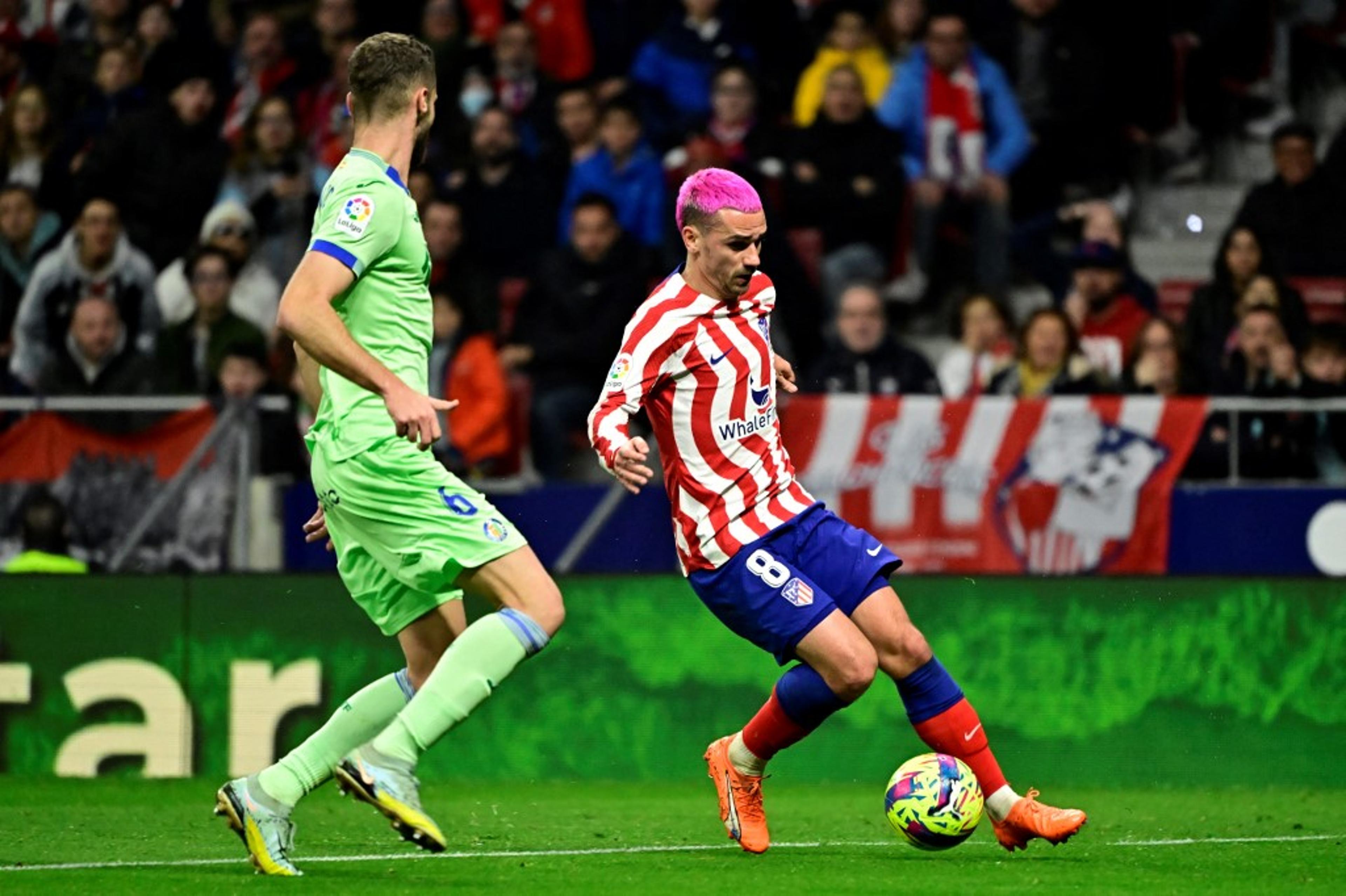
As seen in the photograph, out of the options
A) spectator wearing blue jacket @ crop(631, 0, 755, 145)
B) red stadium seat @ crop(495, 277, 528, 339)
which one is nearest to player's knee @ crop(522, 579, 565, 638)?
red stadium seat @ crop(495, 277, 528, 339)

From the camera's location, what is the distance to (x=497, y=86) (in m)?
15.2

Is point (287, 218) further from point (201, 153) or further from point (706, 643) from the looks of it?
point (706, 643)

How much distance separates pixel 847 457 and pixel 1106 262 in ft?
8.80

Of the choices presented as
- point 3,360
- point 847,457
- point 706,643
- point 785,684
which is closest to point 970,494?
point 847,457

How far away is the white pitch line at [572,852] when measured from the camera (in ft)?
21.9

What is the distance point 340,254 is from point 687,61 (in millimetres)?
8989

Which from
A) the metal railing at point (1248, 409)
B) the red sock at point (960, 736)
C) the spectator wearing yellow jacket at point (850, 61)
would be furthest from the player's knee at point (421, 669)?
the spectator wearing yellow jacket at point (850, 61)

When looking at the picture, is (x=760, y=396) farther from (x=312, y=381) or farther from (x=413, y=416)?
(x=413, y=416)

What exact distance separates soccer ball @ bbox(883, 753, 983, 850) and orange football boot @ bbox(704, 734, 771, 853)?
0.50 m

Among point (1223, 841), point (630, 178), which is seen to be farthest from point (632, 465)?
point (630, 178)

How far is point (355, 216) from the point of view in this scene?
20.1ft

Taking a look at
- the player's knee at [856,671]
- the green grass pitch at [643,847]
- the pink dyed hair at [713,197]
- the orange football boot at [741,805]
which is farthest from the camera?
the orange football boot at [741,805]

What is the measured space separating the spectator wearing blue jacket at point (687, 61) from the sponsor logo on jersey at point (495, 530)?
873cm

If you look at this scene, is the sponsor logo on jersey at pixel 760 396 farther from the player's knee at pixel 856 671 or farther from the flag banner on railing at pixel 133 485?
the flag banner on railing at pixel 133 485
